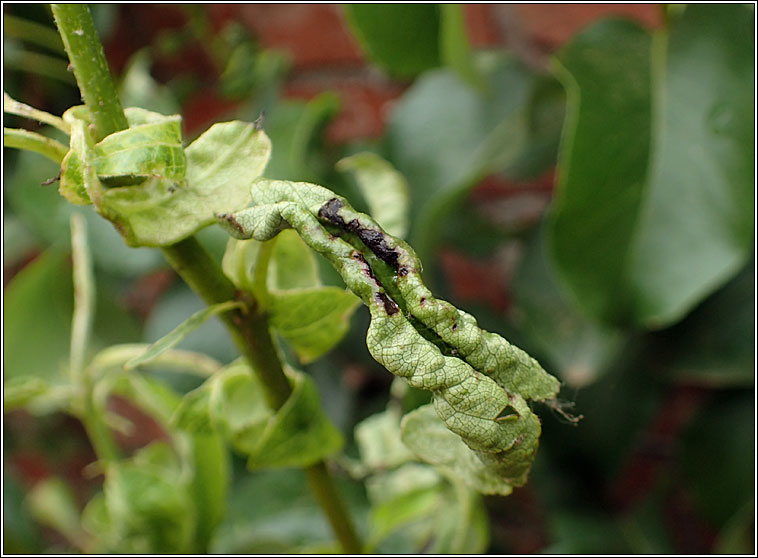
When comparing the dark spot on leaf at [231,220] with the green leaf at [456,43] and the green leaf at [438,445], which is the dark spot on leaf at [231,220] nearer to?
the green leaf at [438,445]

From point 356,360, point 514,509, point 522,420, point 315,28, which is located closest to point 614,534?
point 514,509

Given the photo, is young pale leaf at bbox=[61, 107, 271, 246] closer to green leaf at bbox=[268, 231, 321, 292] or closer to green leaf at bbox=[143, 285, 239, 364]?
green leaf at bbox=[268, 231, 321, 292]

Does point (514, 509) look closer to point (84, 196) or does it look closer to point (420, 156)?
point (420, 156)

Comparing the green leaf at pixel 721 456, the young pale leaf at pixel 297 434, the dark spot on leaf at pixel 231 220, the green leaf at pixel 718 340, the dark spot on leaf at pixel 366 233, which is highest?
the dark spot on leaf at pixel 231 220

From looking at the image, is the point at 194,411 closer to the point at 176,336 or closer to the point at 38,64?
the point at 176,336

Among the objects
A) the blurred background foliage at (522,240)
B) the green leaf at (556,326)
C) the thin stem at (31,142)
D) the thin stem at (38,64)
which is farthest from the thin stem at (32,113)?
the thin stem at (38,64)

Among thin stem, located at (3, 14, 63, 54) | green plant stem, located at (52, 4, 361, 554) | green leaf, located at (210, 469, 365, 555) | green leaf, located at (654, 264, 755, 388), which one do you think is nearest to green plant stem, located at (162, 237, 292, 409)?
green plant stem, located at (52, 4, 361, 554)

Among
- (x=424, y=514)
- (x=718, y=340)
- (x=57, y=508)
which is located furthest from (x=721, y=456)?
(x=57, y=508)

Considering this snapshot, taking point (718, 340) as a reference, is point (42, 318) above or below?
above
